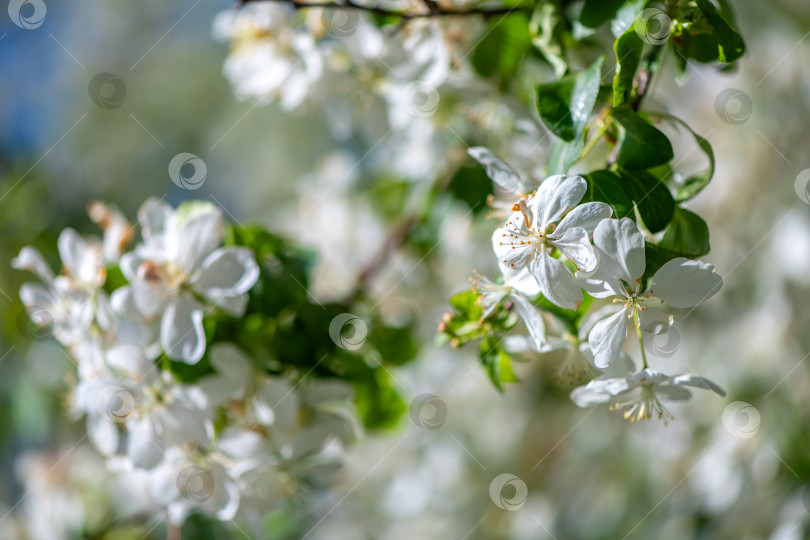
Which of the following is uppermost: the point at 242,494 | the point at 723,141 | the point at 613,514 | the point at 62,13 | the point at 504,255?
the point at 62,13

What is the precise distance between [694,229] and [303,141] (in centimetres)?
186

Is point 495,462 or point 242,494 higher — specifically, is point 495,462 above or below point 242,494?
below

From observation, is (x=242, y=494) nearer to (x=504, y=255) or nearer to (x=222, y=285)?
(x=222, y=285)

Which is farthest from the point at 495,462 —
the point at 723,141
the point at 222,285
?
the point at 222,285

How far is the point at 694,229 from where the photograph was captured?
1.86 ft

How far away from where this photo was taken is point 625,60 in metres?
0.55

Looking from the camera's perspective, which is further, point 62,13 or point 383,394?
point 62,13

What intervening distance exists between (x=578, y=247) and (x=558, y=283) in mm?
29

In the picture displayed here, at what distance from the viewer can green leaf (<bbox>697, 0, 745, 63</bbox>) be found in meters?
0.56
